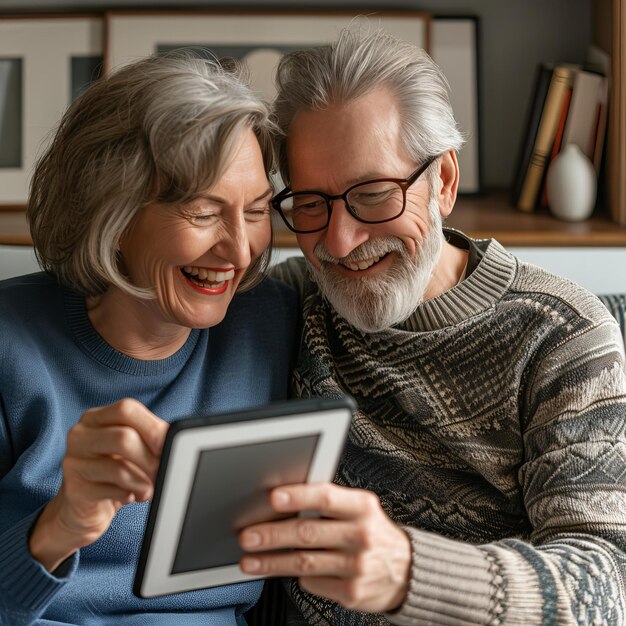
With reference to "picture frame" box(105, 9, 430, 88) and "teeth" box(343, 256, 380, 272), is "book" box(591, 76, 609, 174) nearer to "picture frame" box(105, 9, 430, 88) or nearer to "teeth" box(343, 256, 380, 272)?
"picture frame" box(105, 9, 430, 88)

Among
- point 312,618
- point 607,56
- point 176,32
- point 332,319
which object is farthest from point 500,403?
point 176,32

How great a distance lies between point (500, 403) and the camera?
4.94 feet

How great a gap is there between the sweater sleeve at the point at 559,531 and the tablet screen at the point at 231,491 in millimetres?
200

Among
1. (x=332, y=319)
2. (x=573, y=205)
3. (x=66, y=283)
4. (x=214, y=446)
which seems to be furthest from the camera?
(x=573, y=205)

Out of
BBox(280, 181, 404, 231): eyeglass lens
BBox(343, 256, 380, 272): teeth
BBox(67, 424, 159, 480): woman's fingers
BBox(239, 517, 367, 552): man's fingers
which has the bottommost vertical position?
BBox(239, 517, 367, 552): man's fingers

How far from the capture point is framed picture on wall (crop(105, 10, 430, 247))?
2797mm

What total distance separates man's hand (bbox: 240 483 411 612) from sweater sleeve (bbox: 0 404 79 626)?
282 mm

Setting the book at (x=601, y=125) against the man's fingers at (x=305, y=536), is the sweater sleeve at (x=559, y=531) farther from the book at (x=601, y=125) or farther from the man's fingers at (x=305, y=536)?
the book at (x=601, y=125)

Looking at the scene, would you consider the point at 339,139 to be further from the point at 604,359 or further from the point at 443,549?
the point at 443,549

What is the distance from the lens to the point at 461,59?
287 centimetres

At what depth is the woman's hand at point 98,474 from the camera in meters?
1.14

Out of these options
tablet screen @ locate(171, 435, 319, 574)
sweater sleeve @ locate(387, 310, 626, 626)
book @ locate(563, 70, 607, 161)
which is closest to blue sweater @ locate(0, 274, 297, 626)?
tablet screen @ locate(171, 435, 319, 574)

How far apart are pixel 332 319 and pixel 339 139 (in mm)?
335

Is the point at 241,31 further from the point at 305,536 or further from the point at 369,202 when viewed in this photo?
the point at 305,536
